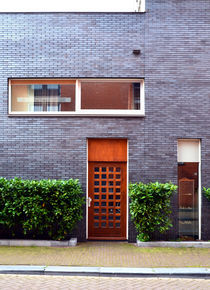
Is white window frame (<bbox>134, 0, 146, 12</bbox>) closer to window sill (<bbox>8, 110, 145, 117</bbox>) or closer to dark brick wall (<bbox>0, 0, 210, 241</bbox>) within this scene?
dark brick wall (<bbox>0, 0, 210, 241</bbox>)

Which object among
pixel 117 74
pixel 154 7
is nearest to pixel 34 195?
pixel 117 74

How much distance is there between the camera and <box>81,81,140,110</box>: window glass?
8.58 meters

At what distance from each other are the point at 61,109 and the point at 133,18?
3.42 metres

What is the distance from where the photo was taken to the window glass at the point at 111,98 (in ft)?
28.1

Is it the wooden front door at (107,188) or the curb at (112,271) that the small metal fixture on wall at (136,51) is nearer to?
the wooden front door at (107,188)

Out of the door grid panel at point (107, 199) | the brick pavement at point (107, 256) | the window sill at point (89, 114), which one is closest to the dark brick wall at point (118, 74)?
the window sill at point (89, 114)

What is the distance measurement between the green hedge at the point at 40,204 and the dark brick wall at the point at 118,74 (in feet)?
2.47

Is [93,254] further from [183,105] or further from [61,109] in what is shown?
[183,105]

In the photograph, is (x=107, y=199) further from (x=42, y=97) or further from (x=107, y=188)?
(x=42, y=97)

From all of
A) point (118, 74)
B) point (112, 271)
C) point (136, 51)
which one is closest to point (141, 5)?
point (136, 51)

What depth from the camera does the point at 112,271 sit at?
5922mm

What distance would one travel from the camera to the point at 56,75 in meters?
8.48

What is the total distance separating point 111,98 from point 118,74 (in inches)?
28.3

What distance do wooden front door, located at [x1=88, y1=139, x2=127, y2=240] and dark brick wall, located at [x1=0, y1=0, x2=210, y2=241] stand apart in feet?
0.99
